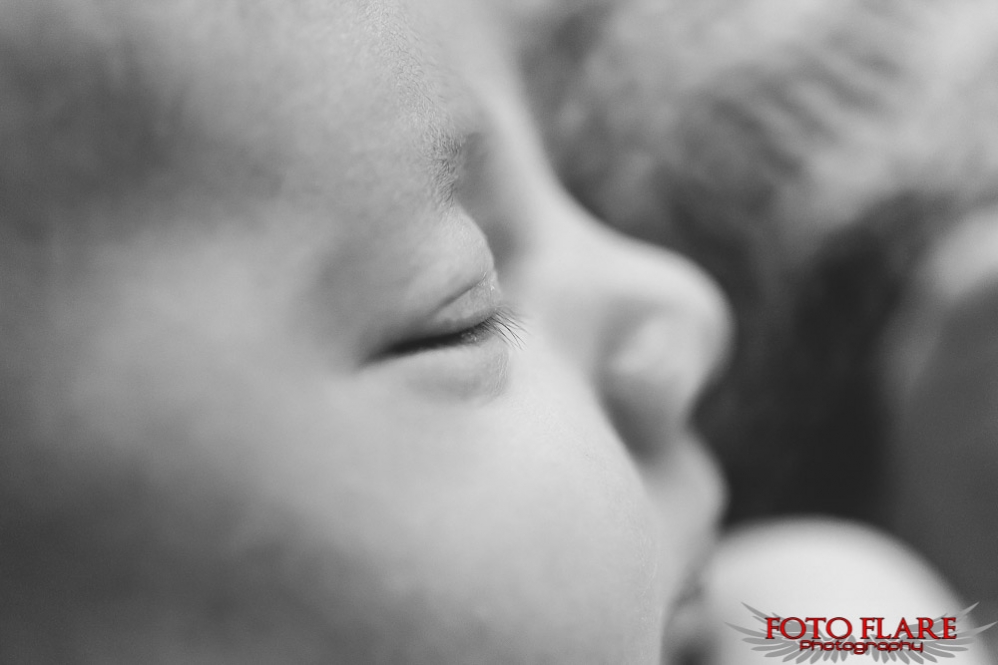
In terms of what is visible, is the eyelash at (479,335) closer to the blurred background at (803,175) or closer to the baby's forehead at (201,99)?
the baby's forehead at (201,99)

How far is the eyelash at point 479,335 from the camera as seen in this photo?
0.32m

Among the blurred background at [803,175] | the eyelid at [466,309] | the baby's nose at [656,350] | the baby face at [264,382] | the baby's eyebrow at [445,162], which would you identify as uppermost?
the blurred background at [803,175]

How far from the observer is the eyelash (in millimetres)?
317

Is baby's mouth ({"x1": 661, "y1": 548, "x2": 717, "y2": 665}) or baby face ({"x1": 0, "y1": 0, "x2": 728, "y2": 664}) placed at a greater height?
baby's mouth ({"x1": 661, "y1": 548, "x2": 717, "y2": 665})

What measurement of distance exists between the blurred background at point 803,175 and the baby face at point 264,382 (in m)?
0.33

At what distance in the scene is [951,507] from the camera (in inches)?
23.0

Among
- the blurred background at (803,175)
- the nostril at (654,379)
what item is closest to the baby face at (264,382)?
the nostril at (654,379)

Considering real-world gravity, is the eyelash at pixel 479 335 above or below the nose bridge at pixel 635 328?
below


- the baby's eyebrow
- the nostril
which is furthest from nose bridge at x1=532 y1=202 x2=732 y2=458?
the baby's eyebrow

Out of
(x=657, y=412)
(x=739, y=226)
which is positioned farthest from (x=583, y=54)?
(x=657, y=412)

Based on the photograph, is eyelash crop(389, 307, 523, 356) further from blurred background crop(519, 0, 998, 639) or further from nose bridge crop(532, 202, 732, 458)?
blurred background crop(519, 0, 998, 639)

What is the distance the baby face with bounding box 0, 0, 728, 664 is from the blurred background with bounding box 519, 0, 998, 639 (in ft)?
1.09

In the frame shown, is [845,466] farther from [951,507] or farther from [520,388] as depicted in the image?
[520,388]

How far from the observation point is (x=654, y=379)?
0.45m
